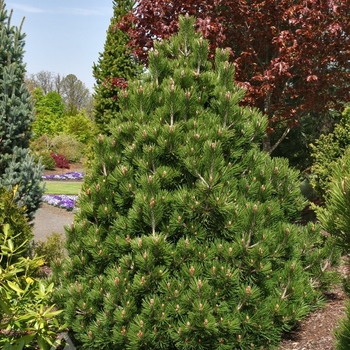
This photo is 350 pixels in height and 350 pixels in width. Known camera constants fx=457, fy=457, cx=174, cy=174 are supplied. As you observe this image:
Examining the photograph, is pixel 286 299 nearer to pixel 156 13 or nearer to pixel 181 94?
pixel 181 94

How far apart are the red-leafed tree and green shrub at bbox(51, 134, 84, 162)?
2235 cm

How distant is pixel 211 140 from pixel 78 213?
1.16 meters

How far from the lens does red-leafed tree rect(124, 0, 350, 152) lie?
311 inches

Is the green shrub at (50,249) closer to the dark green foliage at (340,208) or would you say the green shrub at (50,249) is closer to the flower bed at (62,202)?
the dark green foliage at (340,208)

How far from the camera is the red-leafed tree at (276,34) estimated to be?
25.9 ft

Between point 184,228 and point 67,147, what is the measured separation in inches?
1126

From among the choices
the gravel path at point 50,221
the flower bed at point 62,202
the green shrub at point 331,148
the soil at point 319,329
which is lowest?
the gravel path at point 50,221

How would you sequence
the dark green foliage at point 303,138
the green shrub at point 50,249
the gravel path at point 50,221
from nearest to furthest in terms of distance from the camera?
the green shrub at point 50,249
the gravel path at point 50,221
the dark green foliage at point 303,138

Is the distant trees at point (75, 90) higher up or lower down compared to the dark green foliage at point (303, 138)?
higher up

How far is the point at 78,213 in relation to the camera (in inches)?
135

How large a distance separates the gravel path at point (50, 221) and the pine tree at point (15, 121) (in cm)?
488

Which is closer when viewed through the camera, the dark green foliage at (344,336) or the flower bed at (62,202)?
the dark green foliage at (344,336)

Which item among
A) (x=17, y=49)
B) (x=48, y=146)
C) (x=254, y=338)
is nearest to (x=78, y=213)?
(x=254, y=338)

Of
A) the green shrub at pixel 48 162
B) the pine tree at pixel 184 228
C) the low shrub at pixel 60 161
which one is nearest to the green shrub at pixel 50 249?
the pine tree at pixel 184 228
